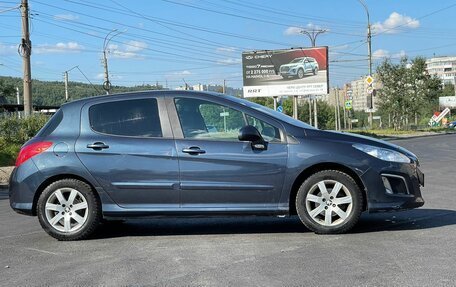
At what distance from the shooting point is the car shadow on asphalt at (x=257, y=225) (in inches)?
245

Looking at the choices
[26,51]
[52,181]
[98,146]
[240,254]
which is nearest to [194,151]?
[98,146]

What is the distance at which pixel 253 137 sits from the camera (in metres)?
5.72

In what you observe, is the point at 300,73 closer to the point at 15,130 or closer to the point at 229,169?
the point at 15,130

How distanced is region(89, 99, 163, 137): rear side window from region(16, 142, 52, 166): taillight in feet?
1.97

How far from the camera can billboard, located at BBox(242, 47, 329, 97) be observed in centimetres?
4159

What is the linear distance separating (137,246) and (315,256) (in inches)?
78.0

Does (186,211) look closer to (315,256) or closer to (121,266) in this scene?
(121,266)

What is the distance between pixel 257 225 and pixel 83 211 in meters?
2.19

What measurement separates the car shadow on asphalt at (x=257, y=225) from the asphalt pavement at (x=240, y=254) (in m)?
0.01

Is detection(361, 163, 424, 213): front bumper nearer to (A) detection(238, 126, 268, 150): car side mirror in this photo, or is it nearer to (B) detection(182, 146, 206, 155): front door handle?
(A) detection(238, 126, 268, 150): car side mirror

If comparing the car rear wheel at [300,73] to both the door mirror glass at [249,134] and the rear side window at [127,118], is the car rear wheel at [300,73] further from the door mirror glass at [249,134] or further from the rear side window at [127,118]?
the door mirror glass at [249,134]

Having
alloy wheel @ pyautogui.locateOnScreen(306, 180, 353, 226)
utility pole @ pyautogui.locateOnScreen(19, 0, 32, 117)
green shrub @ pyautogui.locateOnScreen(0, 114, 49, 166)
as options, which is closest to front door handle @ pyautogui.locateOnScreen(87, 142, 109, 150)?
alloy wheel @ pyautogui.locateOnScreen(306, 180, 353, 226)

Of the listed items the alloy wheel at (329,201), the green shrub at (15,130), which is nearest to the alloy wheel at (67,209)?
the alloy wheel at (329,201)

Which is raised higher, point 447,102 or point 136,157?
point 447,102
